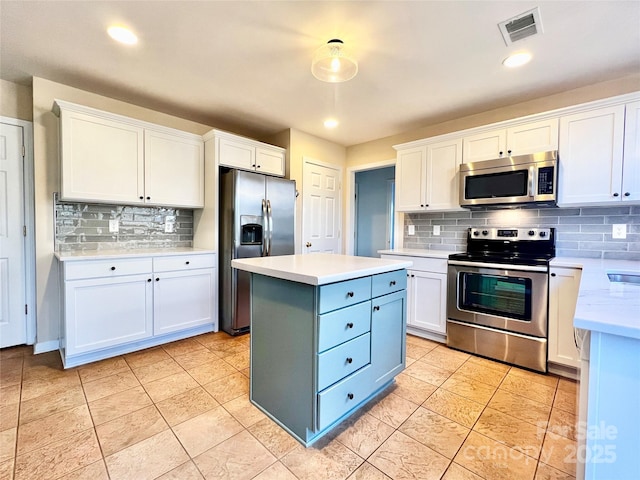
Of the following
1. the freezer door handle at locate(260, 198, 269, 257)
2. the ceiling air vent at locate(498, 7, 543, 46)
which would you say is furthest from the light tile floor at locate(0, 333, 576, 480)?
the ceiling air vent at locate(498, 7, 543, 46)

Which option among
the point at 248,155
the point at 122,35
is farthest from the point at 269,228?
the point at 122,35

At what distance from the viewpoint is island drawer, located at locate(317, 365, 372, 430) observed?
4.90ft

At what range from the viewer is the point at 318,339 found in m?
1.44

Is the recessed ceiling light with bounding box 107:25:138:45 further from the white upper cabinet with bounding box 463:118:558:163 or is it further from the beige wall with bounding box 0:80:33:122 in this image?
the white upper cabinet with bounding box 463:118:558:163

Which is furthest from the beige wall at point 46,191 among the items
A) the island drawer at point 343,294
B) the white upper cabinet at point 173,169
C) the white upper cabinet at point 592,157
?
the white upper cabinet at point 592,157

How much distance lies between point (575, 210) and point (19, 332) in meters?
5.16

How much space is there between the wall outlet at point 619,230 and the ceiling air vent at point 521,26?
1.72 meters

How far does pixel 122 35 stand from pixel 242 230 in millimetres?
1766

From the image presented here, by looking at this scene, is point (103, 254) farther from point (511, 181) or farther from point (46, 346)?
point (511, 181)

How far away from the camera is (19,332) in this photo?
2.72 metres

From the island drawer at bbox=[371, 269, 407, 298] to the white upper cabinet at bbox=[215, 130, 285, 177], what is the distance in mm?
2206

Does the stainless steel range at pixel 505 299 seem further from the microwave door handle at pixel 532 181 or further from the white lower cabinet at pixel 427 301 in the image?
the microwave door handle at pixel 532 181

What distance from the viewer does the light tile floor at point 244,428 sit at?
1.38 meters

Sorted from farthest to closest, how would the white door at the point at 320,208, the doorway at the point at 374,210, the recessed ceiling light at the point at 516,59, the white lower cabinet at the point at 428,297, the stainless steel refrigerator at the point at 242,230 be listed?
1. the doorway at the point at 374,210
2. the white door at the point at 320,208
3. the stainless steel refrigerator at the point at 242,230
4. the white lower cabinet at the point at 428,297
5. the recessed ceiling light at the point at 516,59
